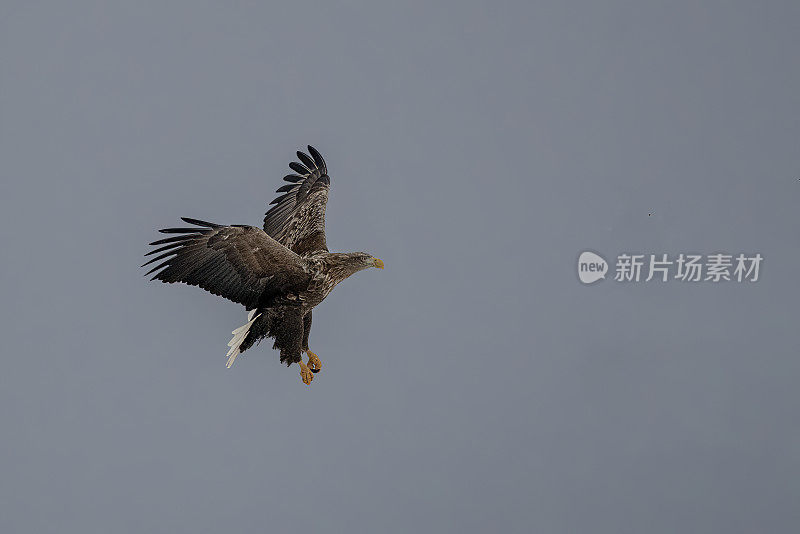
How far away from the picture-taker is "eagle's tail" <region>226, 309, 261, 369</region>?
10078mm

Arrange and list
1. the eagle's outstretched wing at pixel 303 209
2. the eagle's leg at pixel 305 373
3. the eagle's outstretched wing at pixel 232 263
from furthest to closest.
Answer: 1. the eagle's outstretched wing at pixel 303 209
2. the eagle's leg at pixel 305 373
3. the eagle's outstretched wing at pixel 232 263

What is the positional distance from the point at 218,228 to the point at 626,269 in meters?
7.70

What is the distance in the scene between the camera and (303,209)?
11.2 m

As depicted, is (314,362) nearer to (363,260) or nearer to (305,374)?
(305,374)

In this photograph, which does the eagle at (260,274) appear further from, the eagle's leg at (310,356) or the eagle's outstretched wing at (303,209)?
the eagle's outstretched wing at (303,209)

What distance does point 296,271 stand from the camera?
32.1 feet

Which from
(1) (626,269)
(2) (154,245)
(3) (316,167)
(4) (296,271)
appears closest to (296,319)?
(4) (296,271)

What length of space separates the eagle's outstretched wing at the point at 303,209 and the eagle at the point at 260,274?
56 cm

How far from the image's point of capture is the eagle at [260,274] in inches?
381

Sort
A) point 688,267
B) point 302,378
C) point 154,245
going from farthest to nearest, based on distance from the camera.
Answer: point 688,267 < point 302,378 < point 154,245

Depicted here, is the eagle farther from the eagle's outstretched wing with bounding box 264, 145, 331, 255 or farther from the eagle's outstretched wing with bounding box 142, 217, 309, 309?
the eagle's outstretched wing with bounding box 264, 145, 331, 255

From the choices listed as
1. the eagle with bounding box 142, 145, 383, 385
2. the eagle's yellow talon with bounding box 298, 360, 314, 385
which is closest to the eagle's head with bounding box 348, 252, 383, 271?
the eagle with bounding box 142, 145, 383, 385

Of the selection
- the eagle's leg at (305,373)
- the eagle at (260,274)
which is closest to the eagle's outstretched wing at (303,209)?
the eagle at (260,274)

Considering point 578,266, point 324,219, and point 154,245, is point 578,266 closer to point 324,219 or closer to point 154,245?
point 324,219
